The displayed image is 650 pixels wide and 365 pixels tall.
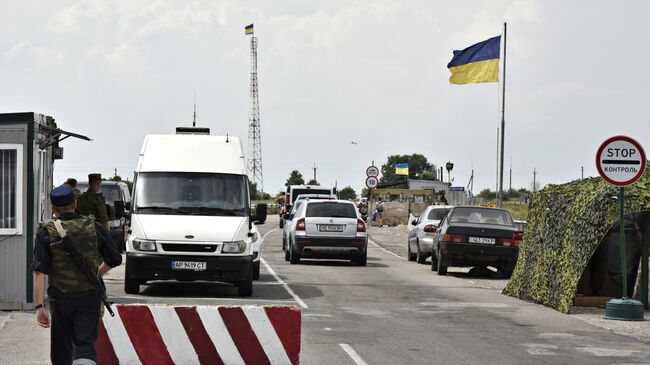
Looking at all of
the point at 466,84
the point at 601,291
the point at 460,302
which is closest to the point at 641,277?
the point at 601,291

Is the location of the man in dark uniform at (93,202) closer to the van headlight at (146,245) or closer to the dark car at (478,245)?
the van headlight at (146,245)

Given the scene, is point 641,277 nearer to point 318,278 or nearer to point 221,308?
point 318,278

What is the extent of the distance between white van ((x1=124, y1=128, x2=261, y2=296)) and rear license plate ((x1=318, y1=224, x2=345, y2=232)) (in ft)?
23.0

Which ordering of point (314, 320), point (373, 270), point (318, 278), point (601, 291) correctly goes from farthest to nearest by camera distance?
point (373, 270) → point (318, 278) → point (601, 291) → point (314, 320)

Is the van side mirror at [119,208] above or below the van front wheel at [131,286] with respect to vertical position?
above

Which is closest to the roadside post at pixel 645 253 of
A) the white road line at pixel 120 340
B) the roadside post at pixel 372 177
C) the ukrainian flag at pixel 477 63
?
the white road line at pixel 120 340

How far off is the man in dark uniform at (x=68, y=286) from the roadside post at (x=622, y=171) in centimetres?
981

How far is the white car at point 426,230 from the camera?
29.0m

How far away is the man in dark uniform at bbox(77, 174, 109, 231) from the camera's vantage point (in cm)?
1698

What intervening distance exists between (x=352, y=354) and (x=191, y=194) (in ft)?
25.5

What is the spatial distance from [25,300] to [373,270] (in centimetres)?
1222

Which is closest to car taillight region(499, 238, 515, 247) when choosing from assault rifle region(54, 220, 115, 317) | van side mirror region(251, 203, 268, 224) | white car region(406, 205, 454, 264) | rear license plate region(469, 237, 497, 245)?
rear license plate region(469, 237, 497, 245)

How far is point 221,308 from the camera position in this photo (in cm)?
1004

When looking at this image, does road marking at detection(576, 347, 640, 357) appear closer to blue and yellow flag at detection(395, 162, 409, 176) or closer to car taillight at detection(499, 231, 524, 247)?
car taillight at detection(499, 231, 524, 247)
